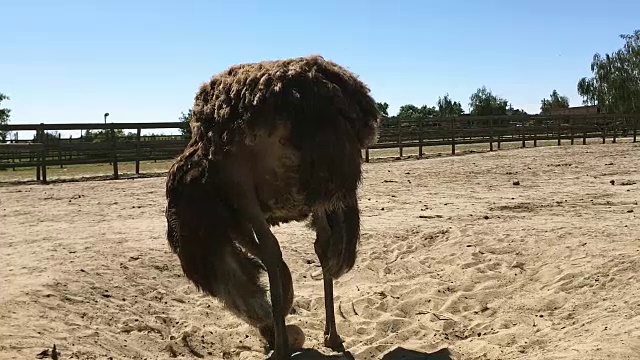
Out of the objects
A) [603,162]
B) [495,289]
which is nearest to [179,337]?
[495,289]

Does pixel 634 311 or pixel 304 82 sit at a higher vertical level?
pixel 304 82

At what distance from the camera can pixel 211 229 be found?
3914 mm

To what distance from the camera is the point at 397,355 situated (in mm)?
4332

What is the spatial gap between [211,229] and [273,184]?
0.48m

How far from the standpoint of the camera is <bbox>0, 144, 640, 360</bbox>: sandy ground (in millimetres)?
4348

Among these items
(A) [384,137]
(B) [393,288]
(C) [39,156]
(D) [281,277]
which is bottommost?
(B) [393,288]

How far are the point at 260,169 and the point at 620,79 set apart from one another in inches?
2453

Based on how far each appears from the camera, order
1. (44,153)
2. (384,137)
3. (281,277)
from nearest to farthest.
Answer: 1. (281,277)
2. (44,153)
3. (384,137)

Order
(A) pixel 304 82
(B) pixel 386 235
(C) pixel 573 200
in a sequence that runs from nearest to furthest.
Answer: (A) pixel 304 82
(B) pixel 386 235
(C) pixel 573 200

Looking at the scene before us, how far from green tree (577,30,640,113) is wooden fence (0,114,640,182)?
28180mm

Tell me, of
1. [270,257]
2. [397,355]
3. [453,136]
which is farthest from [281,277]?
[453,136]

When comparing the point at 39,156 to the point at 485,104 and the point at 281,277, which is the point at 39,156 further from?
the point at 485,104

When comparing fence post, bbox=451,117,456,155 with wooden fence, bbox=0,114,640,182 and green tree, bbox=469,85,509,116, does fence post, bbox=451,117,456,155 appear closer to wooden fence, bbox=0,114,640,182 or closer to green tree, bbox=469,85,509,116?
wooden fence, bbox=0,114,640,182

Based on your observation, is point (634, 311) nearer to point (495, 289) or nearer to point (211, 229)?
point (495, 289)
